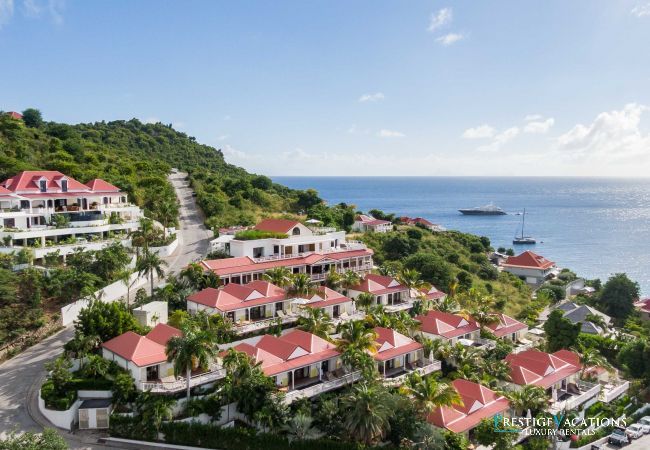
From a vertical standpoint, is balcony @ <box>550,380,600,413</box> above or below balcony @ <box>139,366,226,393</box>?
below

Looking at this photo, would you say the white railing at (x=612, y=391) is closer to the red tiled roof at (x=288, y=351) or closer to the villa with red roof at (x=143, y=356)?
the red tiled roof at (x=288, y=351)

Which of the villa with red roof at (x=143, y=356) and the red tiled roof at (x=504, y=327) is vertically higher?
the villa with red roof at (x=143, y=356)

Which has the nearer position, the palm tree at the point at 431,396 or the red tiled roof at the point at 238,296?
the palm tree at the point at 431,396

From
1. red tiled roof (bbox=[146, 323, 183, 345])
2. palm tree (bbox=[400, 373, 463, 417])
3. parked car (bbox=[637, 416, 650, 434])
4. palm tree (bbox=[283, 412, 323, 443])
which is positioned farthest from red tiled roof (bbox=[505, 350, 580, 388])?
red tiled roof (bbox=[146, 323, 183, 345])

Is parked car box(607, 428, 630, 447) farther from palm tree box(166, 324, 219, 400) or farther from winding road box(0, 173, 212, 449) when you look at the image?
winding road box(0, 173, 212, 449)

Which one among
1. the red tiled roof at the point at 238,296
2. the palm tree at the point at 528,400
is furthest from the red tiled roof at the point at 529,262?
the red tiled roof at the point at 238,296

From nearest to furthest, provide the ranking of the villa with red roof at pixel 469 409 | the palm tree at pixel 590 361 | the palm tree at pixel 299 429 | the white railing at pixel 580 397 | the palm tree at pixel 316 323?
the palm tree at pixel 299 429 < the villa with red roof at pixel 469 409 < the white railing at pixel 580 397 < the palm tree at pixel 316 323 < the palm tree at pixel 590 361

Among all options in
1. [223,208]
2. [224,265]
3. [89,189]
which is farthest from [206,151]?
[224,265]
